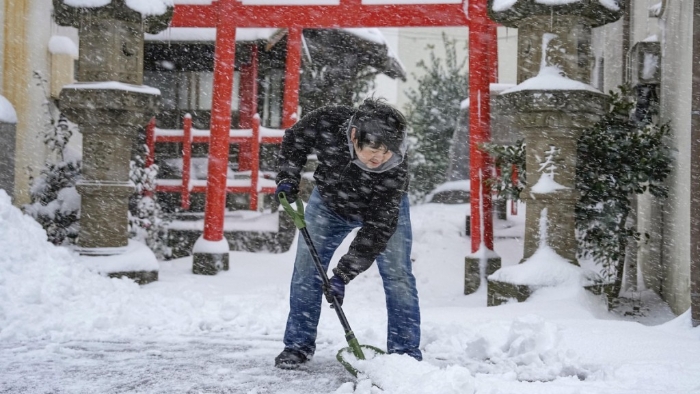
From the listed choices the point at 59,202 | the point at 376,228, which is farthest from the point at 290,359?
the point at 59,202

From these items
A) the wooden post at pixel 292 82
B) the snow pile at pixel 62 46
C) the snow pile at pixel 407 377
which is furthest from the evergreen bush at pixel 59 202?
the snow pile at pixel 407 377

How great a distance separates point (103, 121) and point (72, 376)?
3.67 m

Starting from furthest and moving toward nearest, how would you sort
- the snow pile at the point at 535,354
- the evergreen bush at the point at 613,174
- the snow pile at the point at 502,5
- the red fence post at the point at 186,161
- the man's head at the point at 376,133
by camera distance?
1. the red fence post at the point at 186,161
2. the evergreen bush at the point at 613,174
3. the snow pile at the point at 502,5
4. the snow pile at the point at 535,354
5. the man's head at the point at 376,133

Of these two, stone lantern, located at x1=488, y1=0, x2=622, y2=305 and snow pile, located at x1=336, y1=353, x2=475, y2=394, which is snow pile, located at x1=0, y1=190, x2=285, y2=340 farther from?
stone lantern, located at x1=488, y1=0, x2=622, y2=305

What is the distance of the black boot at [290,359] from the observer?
3.70 m

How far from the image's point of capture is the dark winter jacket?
333cm

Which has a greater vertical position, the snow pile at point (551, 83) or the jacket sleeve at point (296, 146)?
the snow pile at point (551, 83)

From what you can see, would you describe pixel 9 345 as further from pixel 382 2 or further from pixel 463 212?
pixel 463 212

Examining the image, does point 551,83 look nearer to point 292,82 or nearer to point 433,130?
point 292,82

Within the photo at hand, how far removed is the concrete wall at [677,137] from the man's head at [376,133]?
10.2 ft

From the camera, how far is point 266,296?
249 inches

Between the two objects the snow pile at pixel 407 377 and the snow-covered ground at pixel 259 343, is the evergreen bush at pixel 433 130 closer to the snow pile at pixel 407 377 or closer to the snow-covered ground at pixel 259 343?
the snow-covered ground at pixel 259 343

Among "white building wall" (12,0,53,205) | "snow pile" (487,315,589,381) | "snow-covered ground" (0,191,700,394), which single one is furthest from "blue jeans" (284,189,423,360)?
"white building wall" (12,0,53,205)

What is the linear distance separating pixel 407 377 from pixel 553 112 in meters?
3.34
